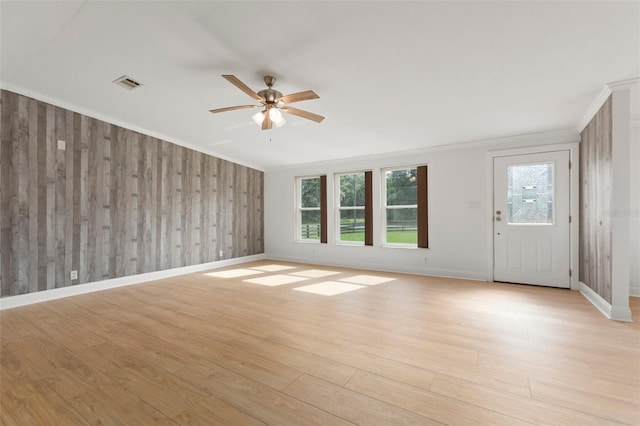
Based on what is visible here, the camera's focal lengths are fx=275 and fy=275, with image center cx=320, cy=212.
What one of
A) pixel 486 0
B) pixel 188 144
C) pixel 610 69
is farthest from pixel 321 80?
pixel 188 144

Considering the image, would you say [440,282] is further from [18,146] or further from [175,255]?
[18,146]

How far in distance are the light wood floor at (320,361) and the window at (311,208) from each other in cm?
293

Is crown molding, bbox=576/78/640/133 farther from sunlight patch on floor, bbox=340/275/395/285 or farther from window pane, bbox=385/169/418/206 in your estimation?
sunlight patch on floor, bbox=340/275/395/285

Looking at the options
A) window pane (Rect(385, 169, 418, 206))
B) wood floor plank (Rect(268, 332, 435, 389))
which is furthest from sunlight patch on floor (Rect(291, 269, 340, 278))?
wood floor plank (Rect(268, 332, 435, 389))

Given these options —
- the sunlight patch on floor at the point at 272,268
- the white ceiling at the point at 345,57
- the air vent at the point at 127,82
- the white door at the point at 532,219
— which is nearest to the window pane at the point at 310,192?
the sunlight patch on floor at the point at 272,268

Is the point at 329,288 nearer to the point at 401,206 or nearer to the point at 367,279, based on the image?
the point at 367,279

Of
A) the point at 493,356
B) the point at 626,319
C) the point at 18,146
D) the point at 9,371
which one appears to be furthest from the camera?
the point at 18,146

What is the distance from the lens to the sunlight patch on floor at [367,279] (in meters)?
4.54

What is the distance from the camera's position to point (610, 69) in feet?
8.45

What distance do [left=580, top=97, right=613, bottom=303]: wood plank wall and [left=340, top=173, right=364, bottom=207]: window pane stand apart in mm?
3463

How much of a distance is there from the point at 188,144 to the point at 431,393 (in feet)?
18.1

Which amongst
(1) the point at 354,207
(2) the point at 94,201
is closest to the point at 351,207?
(1) the point at 354,207

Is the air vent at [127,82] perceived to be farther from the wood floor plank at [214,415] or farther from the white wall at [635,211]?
the white wall at [635,211]

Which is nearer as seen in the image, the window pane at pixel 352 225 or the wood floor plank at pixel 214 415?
the wood floor plank at pixel 214 415
